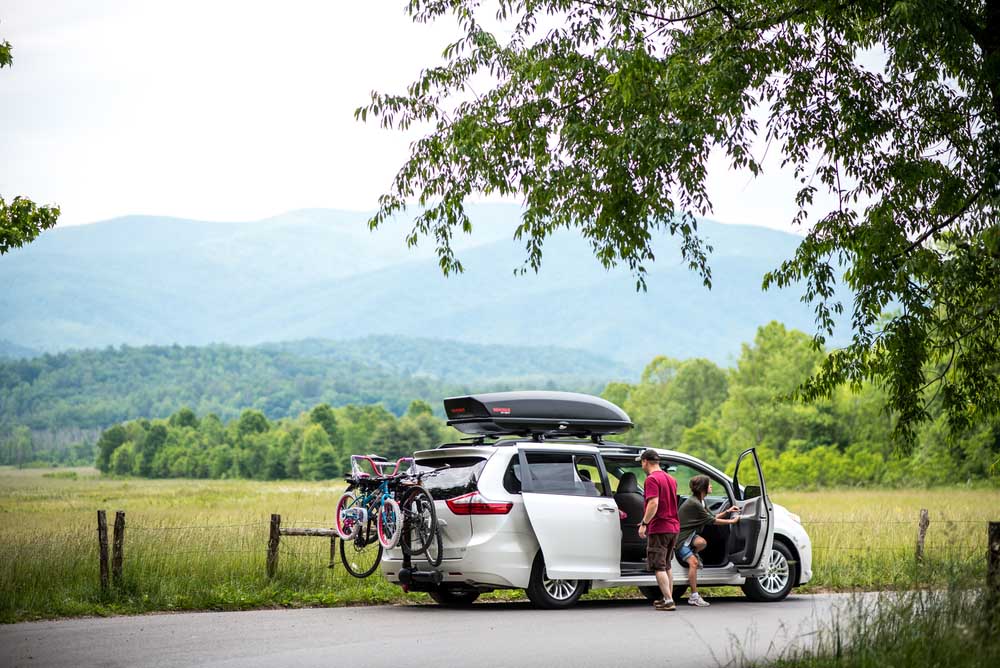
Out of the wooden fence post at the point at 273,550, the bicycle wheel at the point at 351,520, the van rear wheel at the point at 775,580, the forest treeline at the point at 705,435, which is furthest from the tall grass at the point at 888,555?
the wooden fence post at the point at 273,550

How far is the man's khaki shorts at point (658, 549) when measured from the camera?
13.1 metres

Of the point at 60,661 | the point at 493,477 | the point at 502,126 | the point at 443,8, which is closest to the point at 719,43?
the point at 502,126

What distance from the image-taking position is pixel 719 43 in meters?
11.4

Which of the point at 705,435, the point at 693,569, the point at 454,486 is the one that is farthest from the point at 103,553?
the point at 705,435

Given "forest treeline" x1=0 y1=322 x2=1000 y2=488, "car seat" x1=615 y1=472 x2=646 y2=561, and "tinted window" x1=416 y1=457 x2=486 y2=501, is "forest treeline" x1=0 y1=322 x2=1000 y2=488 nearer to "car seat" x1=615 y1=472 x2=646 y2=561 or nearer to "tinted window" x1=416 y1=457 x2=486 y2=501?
"car seat" x1=615 y1=472 x2=646 y2=561

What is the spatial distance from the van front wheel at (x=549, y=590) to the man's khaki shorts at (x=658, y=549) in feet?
2.74

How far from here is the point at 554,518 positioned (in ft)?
42.6

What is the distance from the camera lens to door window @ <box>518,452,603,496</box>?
43.4 feet

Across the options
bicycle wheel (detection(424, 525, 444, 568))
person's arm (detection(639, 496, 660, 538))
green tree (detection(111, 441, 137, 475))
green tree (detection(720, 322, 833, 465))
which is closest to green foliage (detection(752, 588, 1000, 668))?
person's arm (detection(639, 496, 660, 538))

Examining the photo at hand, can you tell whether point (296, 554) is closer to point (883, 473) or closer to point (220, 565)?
point (220, 565)

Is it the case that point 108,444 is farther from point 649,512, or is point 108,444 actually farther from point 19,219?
point 649,512

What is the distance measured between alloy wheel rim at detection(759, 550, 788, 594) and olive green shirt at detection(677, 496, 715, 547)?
1246mm

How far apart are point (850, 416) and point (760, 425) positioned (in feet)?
21.4

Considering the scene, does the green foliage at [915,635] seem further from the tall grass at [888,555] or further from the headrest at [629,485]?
the headrest at [629,485]
